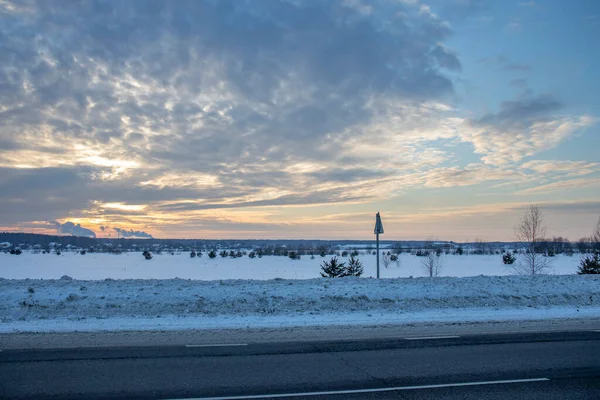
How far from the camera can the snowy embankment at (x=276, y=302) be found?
45.0ft

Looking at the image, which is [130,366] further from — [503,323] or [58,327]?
[503,323]

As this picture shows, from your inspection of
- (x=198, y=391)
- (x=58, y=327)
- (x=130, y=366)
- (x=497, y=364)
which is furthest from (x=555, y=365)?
(x=58, y=327)

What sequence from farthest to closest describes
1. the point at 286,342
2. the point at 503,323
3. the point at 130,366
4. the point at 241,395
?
1. the point at 503,323
2. the point at 286,342
3. the point at 130,366
4. the point at 241,395

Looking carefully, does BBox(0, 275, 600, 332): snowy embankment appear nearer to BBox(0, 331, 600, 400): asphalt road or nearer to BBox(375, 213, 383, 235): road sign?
BBox(375, 213, 383, 235): road sign

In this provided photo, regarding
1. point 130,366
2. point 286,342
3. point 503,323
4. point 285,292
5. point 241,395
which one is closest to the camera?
point 241,395

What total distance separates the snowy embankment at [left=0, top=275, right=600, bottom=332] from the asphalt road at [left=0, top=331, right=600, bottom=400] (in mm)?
3717

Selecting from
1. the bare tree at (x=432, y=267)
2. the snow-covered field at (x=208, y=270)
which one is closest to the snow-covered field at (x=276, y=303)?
the bare tree at (x=432, y=267)

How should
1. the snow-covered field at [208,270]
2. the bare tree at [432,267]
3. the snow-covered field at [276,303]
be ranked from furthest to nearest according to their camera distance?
the snow-covered field at [208,270] < the bare tree at [432,267] < the snow-covered field at [276,303]

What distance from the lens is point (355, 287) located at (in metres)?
17.4

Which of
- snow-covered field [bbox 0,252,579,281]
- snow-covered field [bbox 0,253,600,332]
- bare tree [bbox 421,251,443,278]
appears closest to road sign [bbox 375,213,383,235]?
snow-covered field [bbox 0,253,600,332]

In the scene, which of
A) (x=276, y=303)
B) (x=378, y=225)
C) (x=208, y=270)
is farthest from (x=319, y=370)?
(x=208, y=270)

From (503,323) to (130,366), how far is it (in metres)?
10.1

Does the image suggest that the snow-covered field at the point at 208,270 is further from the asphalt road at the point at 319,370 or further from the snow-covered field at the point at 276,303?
the asphalt road at the point at 319,370

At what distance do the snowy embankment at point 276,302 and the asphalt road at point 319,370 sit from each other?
3717 millimetres
